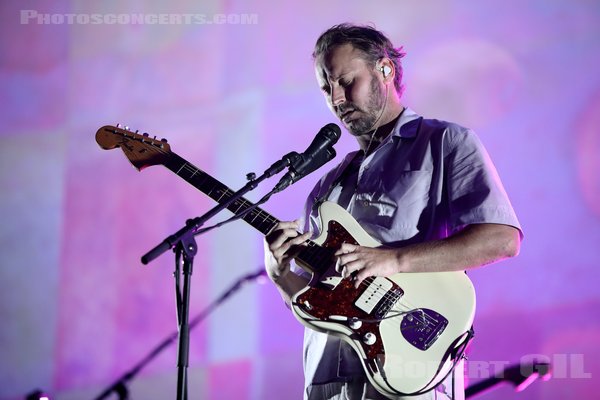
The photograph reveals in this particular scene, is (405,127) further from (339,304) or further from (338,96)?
(339,304)

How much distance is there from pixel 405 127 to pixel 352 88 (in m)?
0.26

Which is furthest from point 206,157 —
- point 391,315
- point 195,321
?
point 391,315

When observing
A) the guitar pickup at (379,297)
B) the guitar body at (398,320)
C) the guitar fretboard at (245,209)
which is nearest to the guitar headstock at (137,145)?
the guitar fretboard at (245,209)

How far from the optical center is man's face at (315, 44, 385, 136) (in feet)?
8.03

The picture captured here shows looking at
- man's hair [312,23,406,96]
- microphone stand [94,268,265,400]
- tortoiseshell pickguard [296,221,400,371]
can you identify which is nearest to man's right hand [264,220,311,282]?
tortoiseshell pickguard [296,221,400,371]

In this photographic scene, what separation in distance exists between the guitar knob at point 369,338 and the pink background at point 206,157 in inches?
51.5

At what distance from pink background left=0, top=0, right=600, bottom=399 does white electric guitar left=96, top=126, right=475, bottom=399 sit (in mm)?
1218

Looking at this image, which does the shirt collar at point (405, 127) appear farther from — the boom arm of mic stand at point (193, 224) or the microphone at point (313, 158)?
the boom arm of mic stand at point (193, 224)

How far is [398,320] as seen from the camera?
1916 mm

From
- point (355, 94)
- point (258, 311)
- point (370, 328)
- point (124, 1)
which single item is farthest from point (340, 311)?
point (124, 1)

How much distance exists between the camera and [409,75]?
336 cm

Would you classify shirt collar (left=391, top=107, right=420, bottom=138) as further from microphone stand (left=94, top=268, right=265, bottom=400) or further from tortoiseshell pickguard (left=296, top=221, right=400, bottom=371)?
microphone stand (left=94, top=268, right=265, bottom=400)

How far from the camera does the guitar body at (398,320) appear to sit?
1840mm

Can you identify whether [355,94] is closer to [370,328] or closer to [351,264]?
[351,264]
